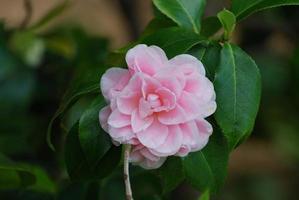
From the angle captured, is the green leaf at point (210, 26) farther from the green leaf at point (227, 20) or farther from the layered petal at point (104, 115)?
the layered petal at point (104, 115)

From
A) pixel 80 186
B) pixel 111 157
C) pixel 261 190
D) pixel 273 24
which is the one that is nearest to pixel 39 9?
pixel 261 190

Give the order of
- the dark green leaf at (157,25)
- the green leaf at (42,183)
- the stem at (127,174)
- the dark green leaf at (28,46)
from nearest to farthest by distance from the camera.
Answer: the stem at (127,174) < the dark green leaf at (157,25) < the green leaf at (42,183) < the dark green leaf at (28,46)

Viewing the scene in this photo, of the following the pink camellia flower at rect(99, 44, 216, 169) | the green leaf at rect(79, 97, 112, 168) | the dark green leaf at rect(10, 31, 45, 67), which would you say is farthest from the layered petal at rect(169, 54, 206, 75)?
the dark green leaf at rect(10, 31, 45, 67)

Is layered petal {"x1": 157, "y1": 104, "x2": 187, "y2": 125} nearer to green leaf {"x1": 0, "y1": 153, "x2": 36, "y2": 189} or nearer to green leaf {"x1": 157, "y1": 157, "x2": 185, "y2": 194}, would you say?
green leaf {"x1": 157, "y1": 157, "x2": 185, "y2": 194}

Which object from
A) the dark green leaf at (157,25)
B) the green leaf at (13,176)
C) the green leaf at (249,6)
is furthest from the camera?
the green leaf at (13,176)

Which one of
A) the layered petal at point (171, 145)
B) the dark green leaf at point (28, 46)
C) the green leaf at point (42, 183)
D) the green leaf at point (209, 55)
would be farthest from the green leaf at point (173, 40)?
the dark green leaf at point (28, 46)

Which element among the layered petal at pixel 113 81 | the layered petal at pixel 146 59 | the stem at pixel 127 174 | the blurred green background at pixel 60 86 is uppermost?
the layered petal at pixel 146 59
